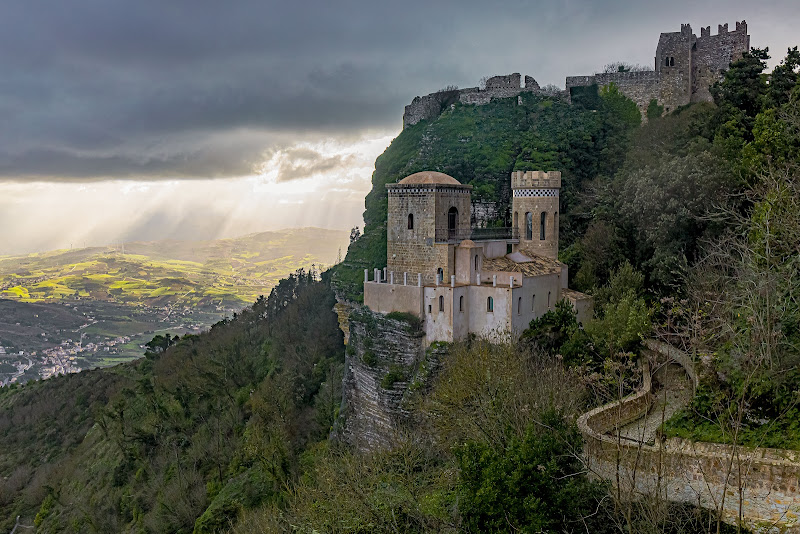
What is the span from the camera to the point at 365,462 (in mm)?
23391

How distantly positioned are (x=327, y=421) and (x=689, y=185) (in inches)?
913

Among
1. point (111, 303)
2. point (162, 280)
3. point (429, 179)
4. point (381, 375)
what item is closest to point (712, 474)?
point (381, 375)

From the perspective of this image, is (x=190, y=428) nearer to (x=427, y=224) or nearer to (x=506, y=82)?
(x=427, y=224)

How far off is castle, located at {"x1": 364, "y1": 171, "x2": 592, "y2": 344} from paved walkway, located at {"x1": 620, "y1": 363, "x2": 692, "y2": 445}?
611 centimetres

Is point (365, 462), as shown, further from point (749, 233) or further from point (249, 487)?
point (749, 233)

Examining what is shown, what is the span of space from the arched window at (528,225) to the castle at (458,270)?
0.25 m

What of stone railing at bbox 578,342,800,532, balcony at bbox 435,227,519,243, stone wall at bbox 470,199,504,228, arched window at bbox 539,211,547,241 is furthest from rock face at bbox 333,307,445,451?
stone wall at bbox 470,199,504,228

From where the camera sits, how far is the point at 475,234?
3300cm

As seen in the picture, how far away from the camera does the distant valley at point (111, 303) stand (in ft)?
354

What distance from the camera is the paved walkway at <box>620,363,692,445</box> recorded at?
62.0ft

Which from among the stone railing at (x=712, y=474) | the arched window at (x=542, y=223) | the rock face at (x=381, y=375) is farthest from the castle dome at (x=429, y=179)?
the stone railing at (x=712, y=474)

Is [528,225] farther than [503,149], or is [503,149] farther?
[503,149]

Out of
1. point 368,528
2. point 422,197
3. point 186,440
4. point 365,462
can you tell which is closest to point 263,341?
point 186,440

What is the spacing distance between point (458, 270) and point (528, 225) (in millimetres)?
5875
